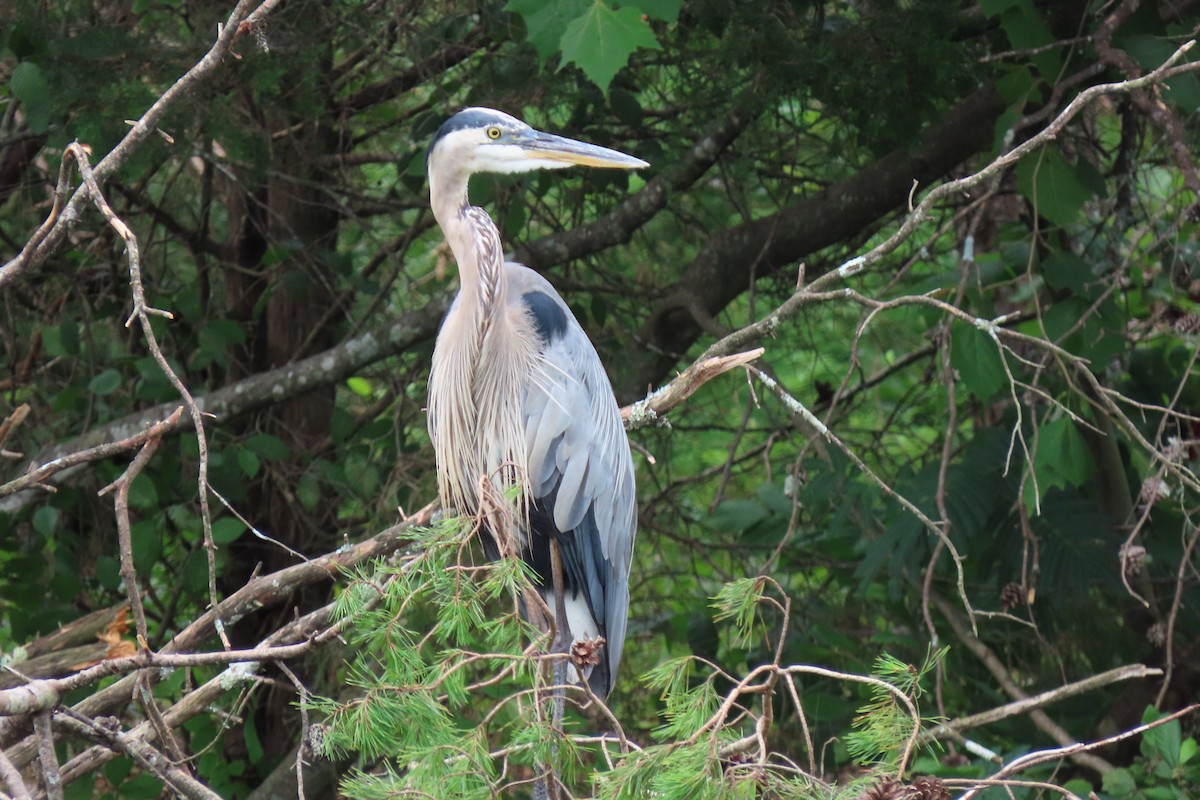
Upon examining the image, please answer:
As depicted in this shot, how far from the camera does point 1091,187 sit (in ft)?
11.8

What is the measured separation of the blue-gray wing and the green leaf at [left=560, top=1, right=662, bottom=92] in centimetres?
82

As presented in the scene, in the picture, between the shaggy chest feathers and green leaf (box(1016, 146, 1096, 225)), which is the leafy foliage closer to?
green leaf (box(1016, 146, 1096, 225))

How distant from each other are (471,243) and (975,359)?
1.39m

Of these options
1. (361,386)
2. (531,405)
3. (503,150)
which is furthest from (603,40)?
(361,386)

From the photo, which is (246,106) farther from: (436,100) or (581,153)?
(581,153)

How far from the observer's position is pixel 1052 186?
3367mm

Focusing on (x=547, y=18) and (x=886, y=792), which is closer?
(x=886, y=792)

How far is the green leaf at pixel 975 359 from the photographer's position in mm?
3352

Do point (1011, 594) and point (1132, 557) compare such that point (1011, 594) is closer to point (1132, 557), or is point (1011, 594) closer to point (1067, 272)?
point (1132, 557)

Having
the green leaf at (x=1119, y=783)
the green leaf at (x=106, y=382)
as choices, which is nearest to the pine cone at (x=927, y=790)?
the green leaf at (x=1119, y=783)

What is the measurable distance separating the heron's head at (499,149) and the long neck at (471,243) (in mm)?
56

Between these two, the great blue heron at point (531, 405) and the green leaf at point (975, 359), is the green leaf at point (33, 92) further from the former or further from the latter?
the green leaf at point (975, 359)

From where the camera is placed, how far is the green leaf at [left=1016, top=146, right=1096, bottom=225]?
3.35m

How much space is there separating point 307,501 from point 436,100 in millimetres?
1464
